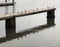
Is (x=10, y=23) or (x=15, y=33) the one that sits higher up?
(x=10, y=23)

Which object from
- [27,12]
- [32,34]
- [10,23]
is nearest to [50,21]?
[27,12]

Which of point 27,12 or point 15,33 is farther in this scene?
point 27,12

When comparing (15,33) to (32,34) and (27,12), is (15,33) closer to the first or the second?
(32,34)

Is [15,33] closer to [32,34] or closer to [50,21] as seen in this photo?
[32,34]

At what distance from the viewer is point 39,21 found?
11.0 m

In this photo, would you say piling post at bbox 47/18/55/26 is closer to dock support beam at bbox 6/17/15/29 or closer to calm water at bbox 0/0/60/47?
calm water at bbox 0/0/60/47

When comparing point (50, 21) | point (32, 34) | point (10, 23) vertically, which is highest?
point (10, 23)

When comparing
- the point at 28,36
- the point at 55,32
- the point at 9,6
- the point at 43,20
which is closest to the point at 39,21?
the point at 43,20

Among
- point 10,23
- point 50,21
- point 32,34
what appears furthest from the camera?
point 50,21

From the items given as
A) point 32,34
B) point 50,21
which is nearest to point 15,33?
point 32,34

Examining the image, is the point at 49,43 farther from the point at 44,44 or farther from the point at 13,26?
the point at 13,26

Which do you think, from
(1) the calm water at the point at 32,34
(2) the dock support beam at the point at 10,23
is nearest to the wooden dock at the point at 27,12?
(2) the dock support beam at the point at 10,23

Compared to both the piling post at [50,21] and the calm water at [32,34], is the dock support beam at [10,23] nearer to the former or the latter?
the calm water at [32,34]

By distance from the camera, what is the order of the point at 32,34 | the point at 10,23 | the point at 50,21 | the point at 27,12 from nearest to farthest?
the point at 32,34, the point at 10,23, the point at 27,12, the point at 50,21
